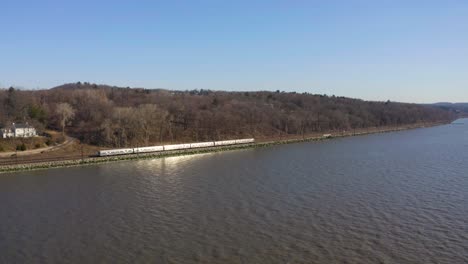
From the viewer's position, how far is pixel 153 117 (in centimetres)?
7031

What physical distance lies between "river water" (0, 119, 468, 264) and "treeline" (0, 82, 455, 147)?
80.5 ft

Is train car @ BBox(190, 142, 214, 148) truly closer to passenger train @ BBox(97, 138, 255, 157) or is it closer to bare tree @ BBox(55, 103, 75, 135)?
passenger train @ BBox(97, 138, 255, 157)

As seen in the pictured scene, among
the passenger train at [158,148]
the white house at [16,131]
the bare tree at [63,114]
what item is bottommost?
the passenger train at [158,148]

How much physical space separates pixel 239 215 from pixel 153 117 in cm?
4899

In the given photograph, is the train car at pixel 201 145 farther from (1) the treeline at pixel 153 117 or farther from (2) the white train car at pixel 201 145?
(1) the treeline at pixel 153 117

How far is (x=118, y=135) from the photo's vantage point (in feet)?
207

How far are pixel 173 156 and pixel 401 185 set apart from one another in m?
31.1

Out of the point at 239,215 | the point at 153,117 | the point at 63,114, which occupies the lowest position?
the point at 239,215

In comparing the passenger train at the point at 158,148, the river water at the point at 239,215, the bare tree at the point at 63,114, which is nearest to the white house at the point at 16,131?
the bare tree at the point at 63,114

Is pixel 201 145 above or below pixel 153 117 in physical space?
below

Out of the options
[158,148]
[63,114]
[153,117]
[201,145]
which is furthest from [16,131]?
[201,145]

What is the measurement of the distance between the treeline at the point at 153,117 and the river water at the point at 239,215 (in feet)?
80.5

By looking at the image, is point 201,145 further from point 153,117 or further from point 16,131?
point 16,131

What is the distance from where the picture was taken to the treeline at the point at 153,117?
214 ft
